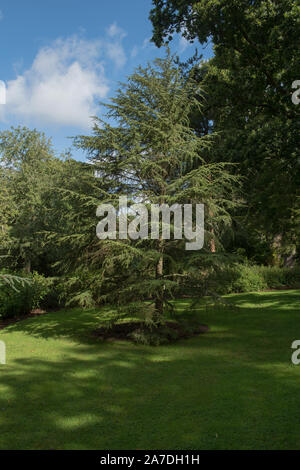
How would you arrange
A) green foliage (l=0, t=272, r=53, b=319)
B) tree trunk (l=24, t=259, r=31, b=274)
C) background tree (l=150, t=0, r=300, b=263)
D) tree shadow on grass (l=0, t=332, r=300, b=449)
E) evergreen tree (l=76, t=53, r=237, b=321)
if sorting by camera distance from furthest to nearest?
tree trunk (l=24, t=259, r=31, b=274) → green foliage (l=0, t=272, r=53, b=319) → background tree (l=150, t=0, r=300, b=263) → evergreen tree (l=76, t=53, r=237, b=321) → tree shadow on grass (l=0, t=332, r=300, b=449)

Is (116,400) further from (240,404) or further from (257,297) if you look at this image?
(257,297)

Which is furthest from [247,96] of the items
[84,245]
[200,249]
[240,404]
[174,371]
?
[240,404]

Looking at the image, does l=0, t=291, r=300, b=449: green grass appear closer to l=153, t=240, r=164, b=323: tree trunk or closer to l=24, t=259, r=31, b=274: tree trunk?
l=153, t=240, r=164, b=323: tree trunk

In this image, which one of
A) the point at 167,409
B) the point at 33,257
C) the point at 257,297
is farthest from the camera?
the point at 33,257

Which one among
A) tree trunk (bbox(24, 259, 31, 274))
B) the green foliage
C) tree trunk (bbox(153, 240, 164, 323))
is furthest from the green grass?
tree trunk (bbox(24, 259, 31, 274))

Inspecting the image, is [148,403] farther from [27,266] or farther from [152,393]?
[27,266]

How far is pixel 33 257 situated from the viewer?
21859 millimetres

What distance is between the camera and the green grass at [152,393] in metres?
4.69

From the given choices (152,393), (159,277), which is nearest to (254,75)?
(159,277)

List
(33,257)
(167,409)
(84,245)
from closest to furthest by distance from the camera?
(167,409), (84,245), (33,257)

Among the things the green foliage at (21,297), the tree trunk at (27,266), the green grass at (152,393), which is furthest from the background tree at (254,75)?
the tree trunk at (27,266)

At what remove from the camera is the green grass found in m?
4.69

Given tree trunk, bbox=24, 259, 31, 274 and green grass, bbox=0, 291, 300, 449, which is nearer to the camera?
green grass, bbox=0, 291, 300, 449

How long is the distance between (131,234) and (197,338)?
3529mm
